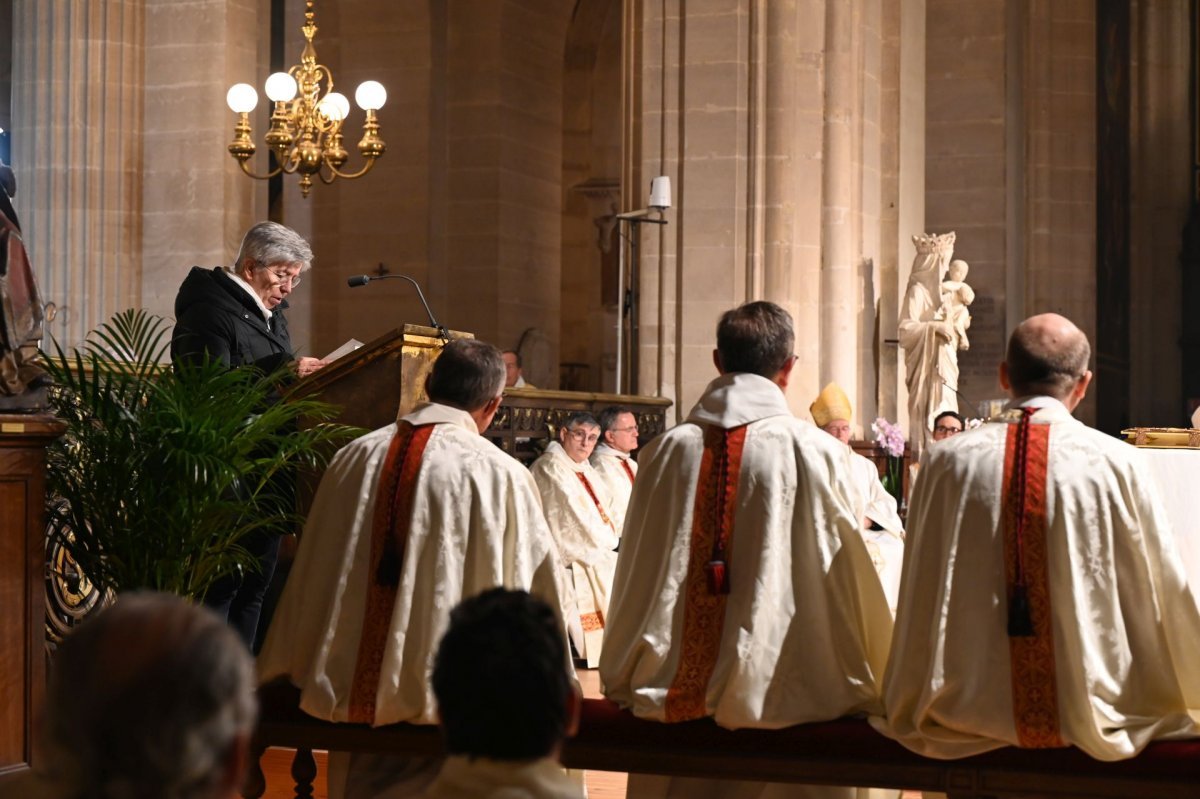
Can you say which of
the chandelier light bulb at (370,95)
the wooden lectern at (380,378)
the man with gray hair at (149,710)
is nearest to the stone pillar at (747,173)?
the chandelier light bulb at (370,95)

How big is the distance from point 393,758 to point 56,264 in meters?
8.32

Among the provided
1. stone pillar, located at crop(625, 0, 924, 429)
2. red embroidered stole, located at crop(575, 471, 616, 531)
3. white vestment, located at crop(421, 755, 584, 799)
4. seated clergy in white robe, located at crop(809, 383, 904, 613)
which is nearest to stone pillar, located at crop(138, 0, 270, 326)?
stone pillar, located at crop(625, 0, 924, 429)

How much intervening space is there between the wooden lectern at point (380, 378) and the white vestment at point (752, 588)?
4.57ft

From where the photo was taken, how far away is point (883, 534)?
8953mm

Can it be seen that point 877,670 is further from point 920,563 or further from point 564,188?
point 564,188

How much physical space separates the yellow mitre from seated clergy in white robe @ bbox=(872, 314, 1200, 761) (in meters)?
6.97

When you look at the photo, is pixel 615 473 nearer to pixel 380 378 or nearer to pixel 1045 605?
pixel 380 378

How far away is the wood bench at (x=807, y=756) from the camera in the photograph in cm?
397

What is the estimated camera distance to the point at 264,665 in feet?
15.5

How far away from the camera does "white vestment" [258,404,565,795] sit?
174 inches

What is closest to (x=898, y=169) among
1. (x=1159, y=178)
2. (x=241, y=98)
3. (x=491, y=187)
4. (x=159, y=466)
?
(x=491, y=187)

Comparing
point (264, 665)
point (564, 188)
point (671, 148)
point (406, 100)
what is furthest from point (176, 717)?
point (564, 188)

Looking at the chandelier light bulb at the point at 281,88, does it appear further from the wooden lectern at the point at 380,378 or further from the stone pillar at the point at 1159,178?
the stone pillar at the point at 1159,178

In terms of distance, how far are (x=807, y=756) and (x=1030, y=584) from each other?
0.70 metres
